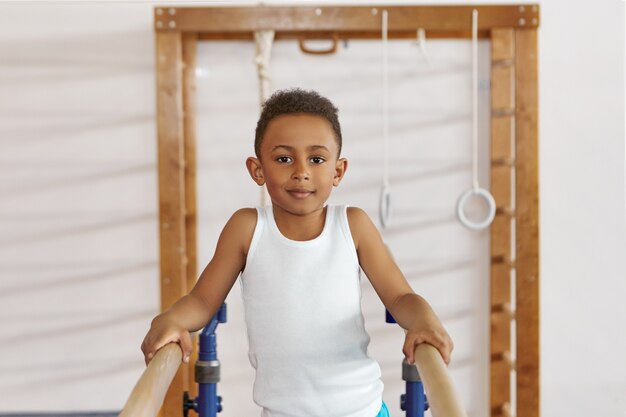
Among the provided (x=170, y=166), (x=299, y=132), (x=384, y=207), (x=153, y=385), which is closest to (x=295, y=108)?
(x=299, y=132)

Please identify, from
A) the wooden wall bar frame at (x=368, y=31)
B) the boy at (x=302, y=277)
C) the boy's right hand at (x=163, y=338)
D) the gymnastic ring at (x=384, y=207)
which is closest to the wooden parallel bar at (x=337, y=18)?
the wooden wall bar frame at (x=368, y=31)

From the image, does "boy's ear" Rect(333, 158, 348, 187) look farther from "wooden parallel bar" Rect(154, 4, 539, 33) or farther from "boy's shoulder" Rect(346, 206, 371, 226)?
"wooden parallel bar" Rect(154, 4, 539, 33)

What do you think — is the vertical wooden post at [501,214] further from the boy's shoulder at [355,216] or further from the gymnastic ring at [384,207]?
the boy's shoulder at [355,216]

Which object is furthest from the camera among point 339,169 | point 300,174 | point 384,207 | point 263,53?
point 263,53

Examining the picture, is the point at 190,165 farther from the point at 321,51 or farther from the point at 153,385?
the point at 153,385

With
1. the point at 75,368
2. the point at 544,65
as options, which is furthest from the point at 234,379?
the point at 544,65

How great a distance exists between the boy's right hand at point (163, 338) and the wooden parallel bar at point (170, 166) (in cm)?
133

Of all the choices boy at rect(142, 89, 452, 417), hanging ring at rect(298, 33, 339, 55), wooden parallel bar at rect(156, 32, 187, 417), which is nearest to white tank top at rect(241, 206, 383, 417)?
boy at rect(142, 89, 452, 417)

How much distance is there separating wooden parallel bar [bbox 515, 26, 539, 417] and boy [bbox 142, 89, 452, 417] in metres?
1.33

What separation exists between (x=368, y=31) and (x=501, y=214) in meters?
0.82

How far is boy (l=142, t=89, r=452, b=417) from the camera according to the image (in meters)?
1.31

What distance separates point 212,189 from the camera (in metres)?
2.90

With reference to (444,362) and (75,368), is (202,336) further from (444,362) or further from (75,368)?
(75,368)

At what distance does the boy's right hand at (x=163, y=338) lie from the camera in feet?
3.76
